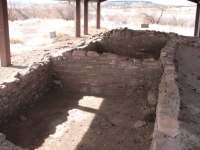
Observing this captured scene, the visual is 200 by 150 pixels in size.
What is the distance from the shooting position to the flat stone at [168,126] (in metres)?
3.48

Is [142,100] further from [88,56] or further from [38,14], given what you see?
[38,14]

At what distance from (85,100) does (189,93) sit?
264 cm

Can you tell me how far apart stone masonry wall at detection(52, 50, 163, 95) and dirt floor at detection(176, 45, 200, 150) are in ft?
2.83

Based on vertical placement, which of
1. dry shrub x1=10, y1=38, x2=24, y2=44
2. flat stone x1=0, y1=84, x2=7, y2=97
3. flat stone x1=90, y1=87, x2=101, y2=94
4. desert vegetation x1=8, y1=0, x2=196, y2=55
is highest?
desert vegetation x1=8, y1=0, x2=196, y2=55

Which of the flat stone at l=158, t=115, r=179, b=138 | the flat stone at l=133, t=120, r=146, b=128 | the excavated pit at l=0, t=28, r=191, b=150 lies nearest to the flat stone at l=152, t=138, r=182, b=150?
the flat stone at l=158, t=115, r=179, b=138

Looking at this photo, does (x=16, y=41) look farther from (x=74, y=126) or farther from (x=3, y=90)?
(x=74, y=126)

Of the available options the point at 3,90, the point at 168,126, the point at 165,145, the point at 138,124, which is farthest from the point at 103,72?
the point at 165,145

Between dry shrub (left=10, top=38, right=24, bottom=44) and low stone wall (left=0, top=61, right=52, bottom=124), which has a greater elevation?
dry shrub (left=10, top=38, right=24, bottom=44)

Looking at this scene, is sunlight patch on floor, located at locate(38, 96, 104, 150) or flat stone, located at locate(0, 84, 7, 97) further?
flat stone, located at locate(0, 84, 7, 97)

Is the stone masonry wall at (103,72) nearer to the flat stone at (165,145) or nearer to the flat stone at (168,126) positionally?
the flat stone at (168,126)

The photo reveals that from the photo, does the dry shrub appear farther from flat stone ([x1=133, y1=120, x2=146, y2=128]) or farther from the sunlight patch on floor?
flat stone ([x1=133, y1=120, x2=146, y2=128])

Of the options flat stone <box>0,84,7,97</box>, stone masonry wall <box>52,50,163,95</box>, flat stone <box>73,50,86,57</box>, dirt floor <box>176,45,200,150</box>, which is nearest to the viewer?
dirt floor <box>176,45,200,150</box>

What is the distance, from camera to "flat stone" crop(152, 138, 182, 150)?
10.3 feet

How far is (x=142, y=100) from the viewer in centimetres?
659
